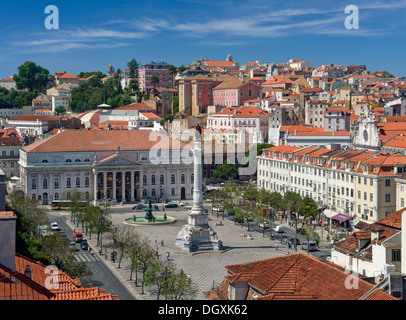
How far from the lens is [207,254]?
2162 inches

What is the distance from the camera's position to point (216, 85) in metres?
151

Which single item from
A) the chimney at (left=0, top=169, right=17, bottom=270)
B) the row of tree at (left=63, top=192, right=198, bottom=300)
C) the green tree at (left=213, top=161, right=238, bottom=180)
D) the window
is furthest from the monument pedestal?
the green tree at (left=213, top=161, right=238, bottom=180)

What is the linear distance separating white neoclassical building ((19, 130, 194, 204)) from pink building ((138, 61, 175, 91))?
295 feet

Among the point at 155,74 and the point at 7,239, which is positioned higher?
the point at 155,74

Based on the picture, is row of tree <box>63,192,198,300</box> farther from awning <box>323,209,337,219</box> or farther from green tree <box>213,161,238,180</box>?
green tree <box>213,161,238,180</box>

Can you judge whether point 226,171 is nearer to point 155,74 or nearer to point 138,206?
point 138,206

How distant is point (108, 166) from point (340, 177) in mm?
34653

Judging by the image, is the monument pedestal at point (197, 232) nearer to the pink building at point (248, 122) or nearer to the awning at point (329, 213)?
the awning at point (329, 213)

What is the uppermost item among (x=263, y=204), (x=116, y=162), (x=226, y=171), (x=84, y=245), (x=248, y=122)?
(x=248, y=122)

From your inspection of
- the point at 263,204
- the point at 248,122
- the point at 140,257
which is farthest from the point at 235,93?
the point at 140,257

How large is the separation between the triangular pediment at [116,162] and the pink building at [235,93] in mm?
56490
